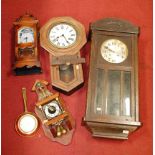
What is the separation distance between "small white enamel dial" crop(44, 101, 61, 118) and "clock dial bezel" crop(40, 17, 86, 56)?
396 millimetres

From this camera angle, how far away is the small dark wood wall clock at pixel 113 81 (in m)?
2.64

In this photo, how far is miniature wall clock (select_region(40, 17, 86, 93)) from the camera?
2.79m

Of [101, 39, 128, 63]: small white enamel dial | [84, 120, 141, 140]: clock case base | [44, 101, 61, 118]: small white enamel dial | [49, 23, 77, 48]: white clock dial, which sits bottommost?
[84, 120, 141, 140]: clock case base

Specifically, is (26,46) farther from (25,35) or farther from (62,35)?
(62,35)

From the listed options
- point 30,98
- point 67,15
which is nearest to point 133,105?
point 30,98

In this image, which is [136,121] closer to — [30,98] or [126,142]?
[126,142]

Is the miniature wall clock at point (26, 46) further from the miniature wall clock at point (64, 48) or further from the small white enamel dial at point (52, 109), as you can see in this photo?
the small white enamel dial at point (52, 109)

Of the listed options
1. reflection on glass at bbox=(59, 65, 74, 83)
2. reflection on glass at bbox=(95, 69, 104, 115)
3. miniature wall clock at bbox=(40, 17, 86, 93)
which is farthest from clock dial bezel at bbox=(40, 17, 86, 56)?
reflection on glass at bbox=(95, 69, 104, 115)

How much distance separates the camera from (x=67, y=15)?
10.3ft

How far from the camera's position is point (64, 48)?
2863 millimetres

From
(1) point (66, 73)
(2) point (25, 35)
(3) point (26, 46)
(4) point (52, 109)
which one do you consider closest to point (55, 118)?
(4) point (52, 109)

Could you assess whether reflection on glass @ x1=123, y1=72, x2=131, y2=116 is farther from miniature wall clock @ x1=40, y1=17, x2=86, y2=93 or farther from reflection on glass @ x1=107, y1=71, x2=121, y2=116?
miniature wall clock @ x1=40, y1=17, x2=86, y2=93

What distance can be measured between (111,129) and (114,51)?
62cm

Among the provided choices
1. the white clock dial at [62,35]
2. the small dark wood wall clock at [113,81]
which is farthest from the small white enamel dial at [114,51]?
the white clock dial at [62,35]
